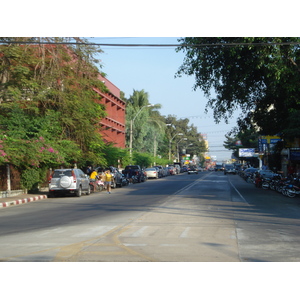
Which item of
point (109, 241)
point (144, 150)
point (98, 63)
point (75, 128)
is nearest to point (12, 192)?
point (75, 128)

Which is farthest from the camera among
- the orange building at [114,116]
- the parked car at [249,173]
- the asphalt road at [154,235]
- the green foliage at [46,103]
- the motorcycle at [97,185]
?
the orange building at [114,116]

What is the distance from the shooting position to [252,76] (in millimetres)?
29250

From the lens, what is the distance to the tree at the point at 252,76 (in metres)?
24.5

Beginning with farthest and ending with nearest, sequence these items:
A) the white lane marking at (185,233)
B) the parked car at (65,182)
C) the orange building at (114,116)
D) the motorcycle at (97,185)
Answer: the orange building at (114,116), the motorcycle at (97,185), the parked car at (65,182), the white lane marking at (185,233)

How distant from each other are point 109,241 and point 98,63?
26.4 metres

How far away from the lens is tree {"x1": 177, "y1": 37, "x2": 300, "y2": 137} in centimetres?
2452

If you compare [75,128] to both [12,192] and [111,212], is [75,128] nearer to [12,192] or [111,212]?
[12,192]

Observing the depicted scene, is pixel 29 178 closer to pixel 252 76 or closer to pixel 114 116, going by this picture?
pixel 252 76

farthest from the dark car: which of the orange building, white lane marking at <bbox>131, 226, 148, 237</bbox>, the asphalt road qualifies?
white lane marking at <bbox>131, 226, 148, 237</bbox>

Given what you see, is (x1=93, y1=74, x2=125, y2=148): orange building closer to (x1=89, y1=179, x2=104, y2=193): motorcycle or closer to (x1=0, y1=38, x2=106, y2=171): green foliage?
(x1=89, y1=179, x2=104, y2=193): motorcycle

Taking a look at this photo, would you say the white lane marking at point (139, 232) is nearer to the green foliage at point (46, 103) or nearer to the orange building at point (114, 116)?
the green foliage at point (46, 103)

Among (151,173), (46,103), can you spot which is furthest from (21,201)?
(151,173)

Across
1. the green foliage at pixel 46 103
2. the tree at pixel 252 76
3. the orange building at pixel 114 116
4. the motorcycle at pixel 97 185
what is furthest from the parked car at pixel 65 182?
the orange building at pixel 114 116

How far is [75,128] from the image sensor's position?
3644cm
